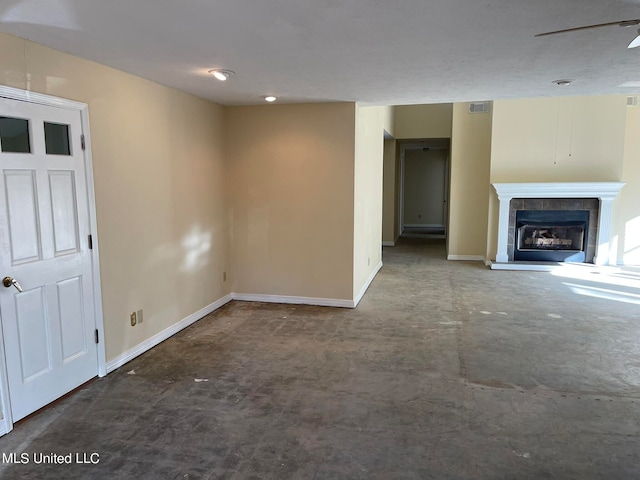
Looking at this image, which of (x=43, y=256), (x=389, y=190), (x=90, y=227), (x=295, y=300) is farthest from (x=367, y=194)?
(x=389, y=190)

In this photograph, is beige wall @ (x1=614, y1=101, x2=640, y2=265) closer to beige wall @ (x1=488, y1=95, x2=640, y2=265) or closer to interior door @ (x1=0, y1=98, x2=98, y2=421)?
beige wall @ (x1=488, y1=95, x2=640, y2=265)

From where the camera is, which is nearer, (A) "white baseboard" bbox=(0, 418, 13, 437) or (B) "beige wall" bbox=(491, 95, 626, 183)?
(A) "white baseboard" bbox=(0, 418, 13, 437)

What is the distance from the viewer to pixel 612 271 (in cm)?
718

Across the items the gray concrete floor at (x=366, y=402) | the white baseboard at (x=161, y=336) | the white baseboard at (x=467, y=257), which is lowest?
the gray concrete floor at (x=366, y=402)

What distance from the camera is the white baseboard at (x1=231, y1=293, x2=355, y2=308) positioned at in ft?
17.1

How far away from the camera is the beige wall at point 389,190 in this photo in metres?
10.1

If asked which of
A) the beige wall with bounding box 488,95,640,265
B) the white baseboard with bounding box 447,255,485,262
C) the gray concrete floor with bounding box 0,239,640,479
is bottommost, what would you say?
the gray concrete floor with bounding box 0,239,640,479

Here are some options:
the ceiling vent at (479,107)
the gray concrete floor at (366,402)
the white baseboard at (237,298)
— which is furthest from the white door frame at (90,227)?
the ceiling vent at (479,107)

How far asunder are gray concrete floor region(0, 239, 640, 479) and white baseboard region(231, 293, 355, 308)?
0.56 ft

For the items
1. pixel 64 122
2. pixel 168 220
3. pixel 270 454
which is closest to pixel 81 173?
pixel 64 122

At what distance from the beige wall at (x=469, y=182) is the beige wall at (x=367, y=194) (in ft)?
A: 6.14

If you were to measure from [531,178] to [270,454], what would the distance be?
23.0 feet

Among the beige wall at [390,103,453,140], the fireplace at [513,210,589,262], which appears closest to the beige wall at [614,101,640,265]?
the fireplace at [513,210,589,262]

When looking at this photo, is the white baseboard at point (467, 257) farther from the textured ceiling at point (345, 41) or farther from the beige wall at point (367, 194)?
the textured ceiling at point (345, 41)
